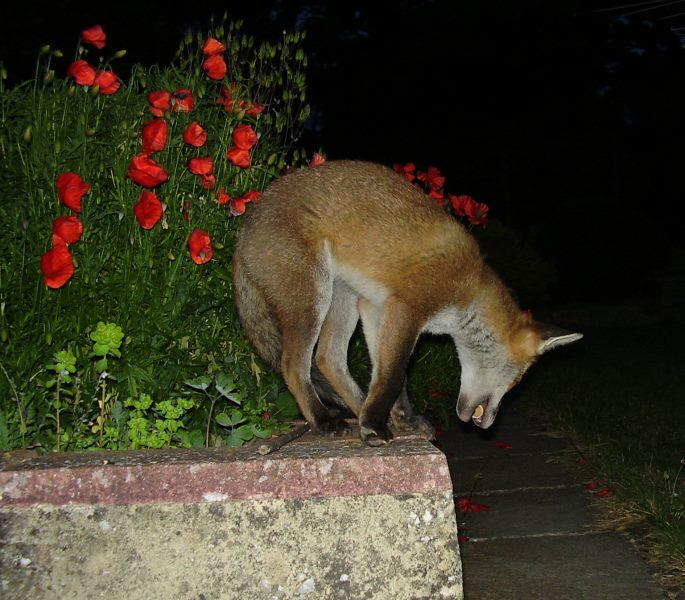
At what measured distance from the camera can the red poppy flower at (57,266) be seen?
109 inches

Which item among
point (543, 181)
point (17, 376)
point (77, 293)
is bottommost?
point (543, 181)

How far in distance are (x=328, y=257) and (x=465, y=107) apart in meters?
17.2

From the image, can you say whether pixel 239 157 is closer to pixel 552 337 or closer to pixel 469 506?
pixel 552 337

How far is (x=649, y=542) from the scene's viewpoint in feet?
11.3

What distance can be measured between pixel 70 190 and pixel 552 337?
2292 millimetres

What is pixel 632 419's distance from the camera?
231 inches

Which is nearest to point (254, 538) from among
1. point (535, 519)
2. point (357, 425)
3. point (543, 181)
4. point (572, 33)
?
point (357, 425)

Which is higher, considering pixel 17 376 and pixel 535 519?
pixel 17 376

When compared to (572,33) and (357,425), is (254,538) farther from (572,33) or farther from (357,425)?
(572,33)

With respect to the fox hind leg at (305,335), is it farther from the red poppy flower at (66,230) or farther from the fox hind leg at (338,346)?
the red poppy flower at (66,230)

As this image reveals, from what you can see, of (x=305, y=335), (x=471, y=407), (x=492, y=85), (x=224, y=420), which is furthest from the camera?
(x=492, y=85)

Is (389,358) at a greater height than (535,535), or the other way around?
(389,358)

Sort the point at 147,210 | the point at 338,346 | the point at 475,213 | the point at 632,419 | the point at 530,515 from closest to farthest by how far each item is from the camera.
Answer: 1. the point at 147,210
2. the point at 338,346
3. the point at 530,515
4. the point at 632,419
5. the point at 475,213

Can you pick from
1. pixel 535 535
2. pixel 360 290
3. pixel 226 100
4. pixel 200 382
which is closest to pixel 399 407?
pixel 360 290
